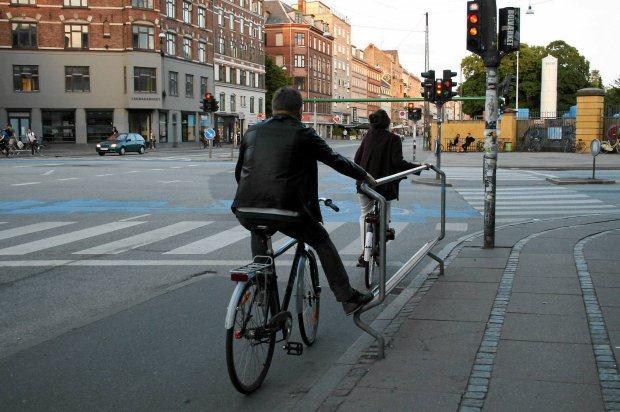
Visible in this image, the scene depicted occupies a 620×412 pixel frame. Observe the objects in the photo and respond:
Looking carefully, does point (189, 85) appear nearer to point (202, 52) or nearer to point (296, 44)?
point (202, 52)

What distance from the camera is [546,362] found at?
A: 15.4 feet

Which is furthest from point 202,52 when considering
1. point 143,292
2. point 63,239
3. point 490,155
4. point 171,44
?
point 143,292

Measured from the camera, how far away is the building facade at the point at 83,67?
5562 centimetres

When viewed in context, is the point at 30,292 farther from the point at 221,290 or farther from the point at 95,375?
the point at 95,375

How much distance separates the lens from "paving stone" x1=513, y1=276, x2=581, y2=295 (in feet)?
22.6

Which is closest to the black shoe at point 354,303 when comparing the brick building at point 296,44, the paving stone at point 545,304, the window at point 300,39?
the paving stone at point 545,304

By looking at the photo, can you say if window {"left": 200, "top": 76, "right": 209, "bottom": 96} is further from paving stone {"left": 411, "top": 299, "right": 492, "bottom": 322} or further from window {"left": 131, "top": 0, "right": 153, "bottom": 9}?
paving stone {"left": 411, "top": 299, "right": 492, "bottom": 322}

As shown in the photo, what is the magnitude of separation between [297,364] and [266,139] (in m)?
1.64

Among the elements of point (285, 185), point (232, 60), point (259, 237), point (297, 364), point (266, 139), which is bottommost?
point (297, 364)

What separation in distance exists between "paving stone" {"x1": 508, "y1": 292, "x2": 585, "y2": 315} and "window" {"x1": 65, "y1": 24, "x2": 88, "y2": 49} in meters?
55.6

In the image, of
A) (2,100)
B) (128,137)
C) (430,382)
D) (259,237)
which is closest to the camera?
(430,382)

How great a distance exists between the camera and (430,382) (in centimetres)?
433

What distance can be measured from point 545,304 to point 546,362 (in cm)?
172

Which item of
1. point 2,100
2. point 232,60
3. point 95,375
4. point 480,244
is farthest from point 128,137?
point 95,375
